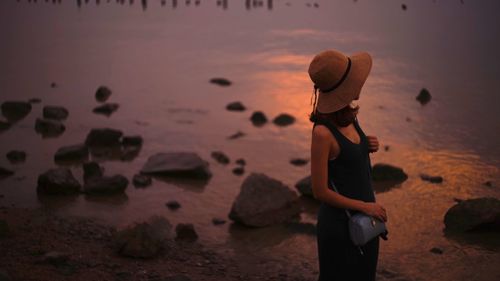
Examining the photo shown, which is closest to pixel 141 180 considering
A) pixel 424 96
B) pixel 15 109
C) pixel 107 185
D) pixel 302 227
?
pixel 107 185

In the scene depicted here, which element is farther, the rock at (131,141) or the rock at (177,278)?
the rock at (131,141)

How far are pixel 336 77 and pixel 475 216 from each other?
6.03 metres

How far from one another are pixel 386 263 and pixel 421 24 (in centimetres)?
3201

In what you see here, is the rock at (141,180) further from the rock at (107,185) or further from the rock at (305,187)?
the rock at (305,187)

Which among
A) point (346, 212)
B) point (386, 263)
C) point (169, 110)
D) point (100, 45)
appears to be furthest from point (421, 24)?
point (346, 212)

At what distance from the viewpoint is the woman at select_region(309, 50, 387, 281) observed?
4570 millimetres

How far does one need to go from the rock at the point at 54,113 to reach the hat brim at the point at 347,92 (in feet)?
43.0

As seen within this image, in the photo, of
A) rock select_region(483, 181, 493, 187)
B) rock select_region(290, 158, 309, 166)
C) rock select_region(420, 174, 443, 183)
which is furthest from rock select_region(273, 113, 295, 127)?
rock select_region(483, 181, 493, 187)

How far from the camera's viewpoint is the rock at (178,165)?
1225 cm

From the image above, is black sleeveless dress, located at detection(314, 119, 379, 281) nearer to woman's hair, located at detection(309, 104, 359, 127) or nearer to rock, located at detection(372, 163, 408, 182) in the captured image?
woman's hair, located at detection(309, 104, 359, 127)

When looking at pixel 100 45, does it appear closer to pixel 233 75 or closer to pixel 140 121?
pixel 233 75

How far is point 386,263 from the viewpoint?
887cm


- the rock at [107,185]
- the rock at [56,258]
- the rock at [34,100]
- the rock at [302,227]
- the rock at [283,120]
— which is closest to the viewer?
the rock at [56,258]

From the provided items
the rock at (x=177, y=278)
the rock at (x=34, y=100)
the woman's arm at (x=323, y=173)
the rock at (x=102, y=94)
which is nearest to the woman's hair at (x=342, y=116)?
the woman's arm at (x=323, y=173)
